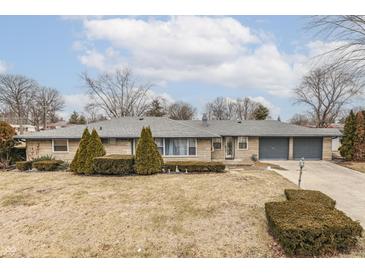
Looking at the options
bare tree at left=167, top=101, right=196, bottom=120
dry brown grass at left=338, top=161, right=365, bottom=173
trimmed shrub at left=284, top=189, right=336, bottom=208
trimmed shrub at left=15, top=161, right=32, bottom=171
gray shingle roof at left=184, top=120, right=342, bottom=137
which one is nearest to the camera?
trimmed shrub at left=284, top=189, right=336, bottom=208

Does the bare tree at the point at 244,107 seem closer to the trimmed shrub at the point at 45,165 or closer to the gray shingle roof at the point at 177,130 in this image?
the gray shingle roof at the point at 177,130

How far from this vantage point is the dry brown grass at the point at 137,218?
485 cm

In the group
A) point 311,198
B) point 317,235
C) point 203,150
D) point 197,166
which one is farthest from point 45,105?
point 317,235

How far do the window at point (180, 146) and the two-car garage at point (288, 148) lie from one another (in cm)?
651

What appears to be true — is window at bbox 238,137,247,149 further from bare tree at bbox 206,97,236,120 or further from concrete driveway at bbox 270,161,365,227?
bare tree at bbox 206,97,236,120

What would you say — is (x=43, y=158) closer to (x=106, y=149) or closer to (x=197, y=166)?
(x=106, y=149)

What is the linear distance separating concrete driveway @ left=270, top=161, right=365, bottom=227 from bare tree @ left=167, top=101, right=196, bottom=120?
3563 cm

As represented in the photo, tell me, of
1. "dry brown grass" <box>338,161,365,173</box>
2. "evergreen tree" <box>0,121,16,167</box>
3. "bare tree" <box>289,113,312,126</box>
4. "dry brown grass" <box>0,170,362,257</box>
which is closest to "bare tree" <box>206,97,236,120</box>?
"bare tree" <box>289,113,312,126</box>

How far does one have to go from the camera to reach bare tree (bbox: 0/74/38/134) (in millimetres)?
49219

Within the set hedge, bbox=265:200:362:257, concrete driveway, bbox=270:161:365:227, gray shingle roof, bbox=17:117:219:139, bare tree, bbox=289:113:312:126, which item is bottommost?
concrete driveway, bbox=270:161:365:227

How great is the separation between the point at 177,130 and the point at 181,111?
33937 millimetres

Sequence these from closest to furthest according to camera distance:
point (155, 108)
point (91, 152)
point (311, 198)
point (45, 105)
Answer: point (311, 198) < point (91, 152) < point (155, 108) < point (45, 105)

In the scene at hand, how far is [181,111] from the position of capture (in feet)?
165
